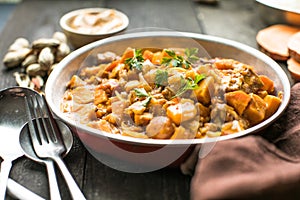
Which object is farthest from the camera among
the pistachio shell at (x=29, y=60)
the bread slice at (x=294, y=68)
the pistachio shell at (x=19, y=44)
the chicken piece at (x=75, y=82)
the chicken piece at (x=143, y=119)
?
the pistachio shell at (x=19, y=44)

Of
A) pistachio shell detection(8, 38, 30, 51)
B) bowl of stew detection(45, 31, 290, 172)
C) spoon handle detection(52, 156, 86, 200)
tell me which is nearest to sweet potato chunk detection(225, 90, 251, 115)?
bowl of stew detection(45, 31, 290, 172)

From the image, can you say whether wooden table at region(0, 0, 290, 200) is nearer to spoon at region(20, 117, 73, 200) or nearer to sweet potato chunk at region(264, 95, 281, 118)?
spoon at region(20, 117, 73, 200)

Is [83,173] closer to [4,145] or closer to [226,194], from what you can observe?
[4,145]

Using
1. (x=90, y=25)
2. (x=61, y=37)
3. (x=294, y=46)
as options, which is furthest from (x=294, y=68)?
(x=61, y=37)

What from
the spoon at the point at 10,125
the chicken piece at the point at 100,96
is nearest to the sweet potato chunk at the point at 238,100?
the chicken piece at the point at 100,96

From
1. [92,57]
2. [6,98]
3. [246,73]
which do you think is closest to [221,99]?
[246,73]

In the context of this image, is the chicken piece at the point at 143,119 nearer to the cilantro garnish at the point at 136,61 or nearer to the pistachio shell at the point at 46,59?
the cilantro garnish at the point at 136,61
